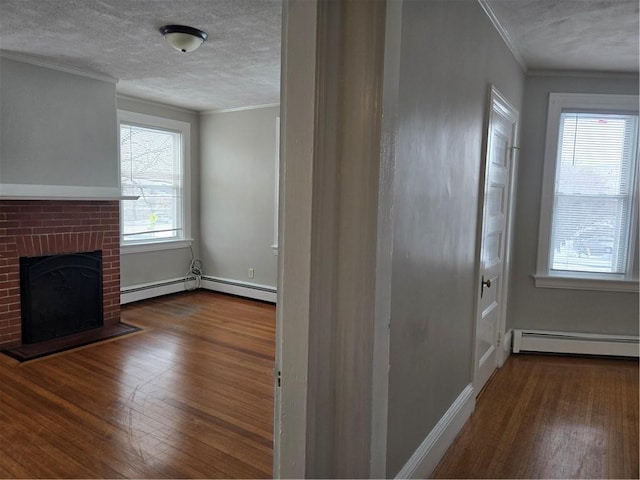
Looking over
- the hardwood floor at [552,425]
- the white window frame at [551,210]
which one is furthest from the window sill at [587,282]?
the hardwood floor at [552,425]

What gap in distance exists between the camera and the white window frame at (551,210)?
3.68 metres

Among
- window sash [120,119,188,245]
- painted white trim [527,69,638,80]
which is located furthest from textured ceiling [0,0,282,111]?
painted white trim [527,69,638,80]

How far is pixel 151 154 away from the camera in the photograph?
17.4ft

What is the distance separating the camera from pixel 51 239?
393 cm

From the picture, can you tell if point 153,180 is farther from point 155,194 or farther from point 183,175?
point 183,175

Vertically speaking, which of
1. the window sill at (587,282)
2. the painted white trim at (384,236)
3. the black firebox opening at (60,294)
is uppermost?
the painted white trim at (384,236)

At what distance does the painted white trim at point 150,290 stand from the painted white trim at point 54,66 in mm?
2247

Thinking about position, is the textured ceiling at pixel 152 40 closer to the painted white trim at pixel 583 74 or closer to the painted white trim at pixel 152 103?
the painted white trim at pixel 152 103

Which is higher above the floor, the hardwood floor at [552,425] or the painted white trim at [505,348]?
the painted white trim at [505,348]

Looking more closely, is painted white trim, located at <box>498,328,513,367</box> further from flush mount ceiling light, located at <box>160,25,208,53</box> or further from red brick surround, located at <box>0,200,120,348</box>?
red brick surround, located at <box>0,200,120,348</box>

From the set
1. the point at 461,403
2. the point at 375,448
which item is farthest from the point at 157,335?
the point at 375,448

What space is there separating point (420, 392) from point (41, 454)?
6.10 ft

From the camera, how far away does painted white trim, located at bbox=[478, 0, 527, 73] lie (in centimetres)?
238

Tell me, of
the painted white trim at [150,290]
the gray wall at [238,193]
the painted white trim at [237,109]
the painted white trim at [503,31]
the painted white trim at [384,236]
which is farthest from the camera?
the gray wall at [238,193]
